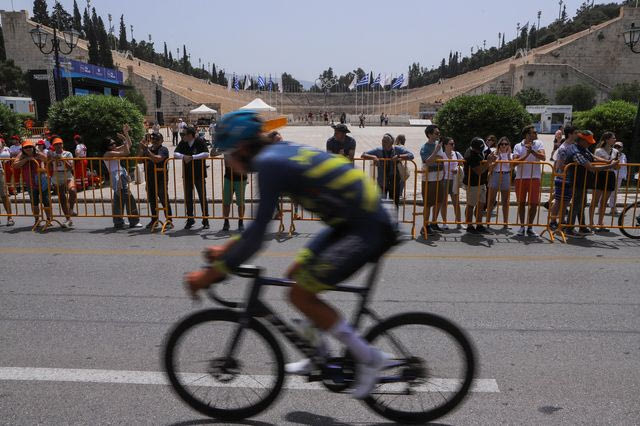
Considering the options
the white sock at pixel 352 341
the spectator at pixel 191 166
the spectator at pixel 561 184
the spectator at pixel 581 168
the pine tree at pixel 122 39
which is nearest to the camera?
the white sock at pixel 352 341

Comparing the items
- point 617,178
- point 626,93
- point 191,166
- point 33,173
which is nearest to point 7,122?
point 33,173

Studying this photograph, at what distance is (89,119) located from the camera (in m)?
16.2

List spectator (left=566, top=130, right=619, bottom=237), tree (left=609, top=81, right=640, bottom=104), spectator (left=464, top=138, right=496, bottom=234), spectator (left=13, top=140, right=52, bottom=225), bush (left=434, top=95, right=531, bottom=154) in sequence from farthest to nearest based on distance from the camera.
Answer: tree (left=609, top=81, right=640, bottom=104), bush (left=434, top=95, right=531, bottom=154), spectator (left=13, top=140, right=52, bottom=225), spectator (left=464, top=138, right=496, bottom=234), spectator (left=566, top=130, right=619, bottom=237)

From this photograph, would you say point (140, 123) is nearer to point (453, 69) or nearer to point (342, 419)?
point (342, 419)

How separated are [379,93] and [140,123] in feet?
398

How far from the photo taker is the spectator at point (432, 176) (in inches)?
358

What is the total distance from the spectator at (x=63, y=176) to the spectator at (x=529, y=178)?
820 cm

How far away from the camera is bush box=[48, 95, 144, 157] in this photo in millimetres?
16297

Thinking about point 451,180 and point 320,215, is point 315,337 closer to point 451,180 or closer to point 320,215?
point 320,215

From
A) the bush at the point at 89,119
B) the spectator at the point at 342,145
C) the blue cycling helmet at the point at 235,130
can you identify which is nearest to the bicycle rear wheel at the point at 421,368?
the blue cycling helmet at the point at 235,130

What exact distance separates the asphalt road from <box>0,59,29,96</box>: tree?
8119 cm

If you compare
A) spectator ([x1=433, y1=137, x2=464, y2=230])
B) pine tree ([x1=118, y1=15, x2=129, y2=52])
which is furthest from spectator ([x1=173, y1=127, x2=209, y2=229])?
pine tree ([x1=118, y1=15, x2=129, y2=52])

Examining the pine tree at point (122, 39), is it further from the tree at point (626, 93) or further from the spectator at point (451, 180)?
the spectator at point (451, 180)

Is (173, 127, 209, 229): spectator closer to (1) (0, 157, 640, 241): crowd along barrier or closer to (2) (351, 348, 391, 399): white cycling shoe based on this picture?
(1) (0, 157, 640, 241): crowd along barrier
